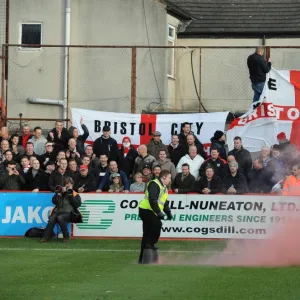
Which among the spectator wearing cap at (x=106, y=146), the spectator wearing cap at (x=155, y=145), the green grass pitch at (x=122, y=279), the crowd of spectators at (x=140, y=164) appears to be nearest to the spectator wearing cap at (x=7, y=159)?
the crowd of spectators at (x=140, y=164)

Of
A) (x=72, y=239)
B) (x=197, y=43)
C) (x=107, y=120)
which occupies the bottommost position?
(x=72, y=239)

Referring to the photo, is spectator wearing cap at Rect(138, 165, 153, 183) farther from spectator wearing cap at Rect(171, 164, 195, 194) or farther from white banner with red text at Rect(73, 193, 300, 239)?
spectator wearing cap at Rect(171, 164, 195, 194)

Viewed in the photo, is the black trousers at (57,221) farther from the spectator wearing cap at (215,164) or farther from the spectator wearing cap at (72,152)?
the spectator wearing cap at (215,164)

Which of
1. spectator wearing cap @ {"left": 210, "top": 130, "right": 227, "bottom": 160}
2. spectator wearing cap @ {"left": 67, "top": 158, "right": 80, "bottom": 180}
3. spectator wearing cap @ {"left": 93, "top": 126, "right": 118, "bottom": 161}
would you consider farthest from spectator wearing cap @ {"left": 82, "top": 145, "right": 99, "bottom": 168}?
spectator wearing cap @ {"left": 210, "top": 130, "right": 227, "bottom": 160}

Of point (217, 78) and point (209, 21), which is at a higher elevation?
point (209, 21)

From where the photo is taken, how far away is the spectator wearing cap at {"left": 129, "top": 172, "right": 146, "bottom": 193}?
73.7ft

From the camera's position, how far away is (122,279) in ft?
48.0

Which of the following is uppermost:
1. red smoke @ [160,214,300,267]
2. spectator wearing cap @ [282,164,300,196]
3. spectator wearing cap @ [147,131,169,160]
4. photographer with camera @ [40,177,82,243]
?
spectator wearing cap @ [147,131,169,160]

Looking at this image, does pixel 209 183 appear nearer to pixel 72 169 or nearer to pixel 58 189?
pixel 72 169

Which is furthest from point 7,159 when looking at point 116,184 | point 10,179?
point 116,184

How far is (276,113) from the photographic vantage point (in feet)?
81.8

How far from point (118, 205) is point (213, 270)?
22.5ft

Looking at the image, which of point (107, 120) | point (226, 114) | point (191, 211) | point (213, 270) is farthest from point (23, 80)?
point (213, 270)

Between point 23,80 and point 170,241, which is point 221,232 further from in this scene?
point 23,80
